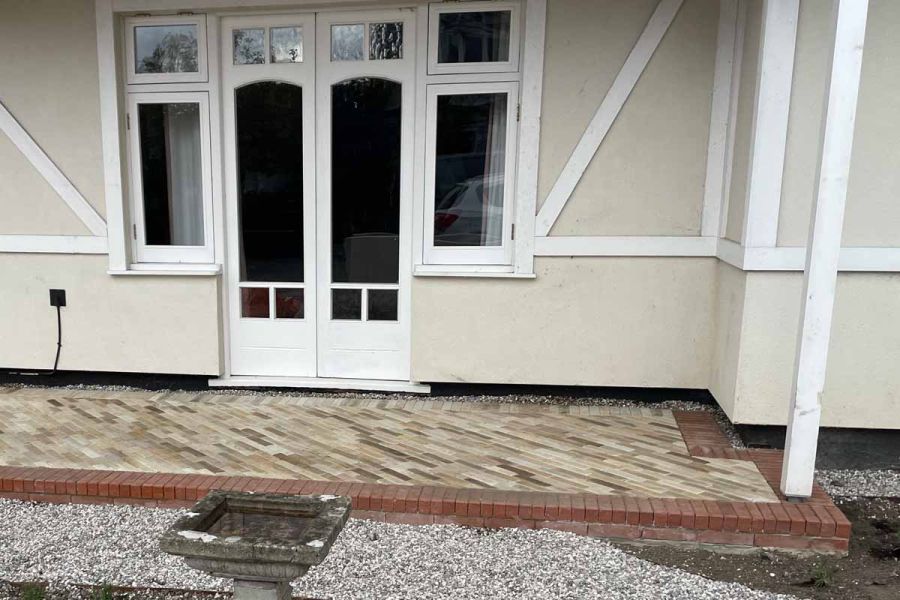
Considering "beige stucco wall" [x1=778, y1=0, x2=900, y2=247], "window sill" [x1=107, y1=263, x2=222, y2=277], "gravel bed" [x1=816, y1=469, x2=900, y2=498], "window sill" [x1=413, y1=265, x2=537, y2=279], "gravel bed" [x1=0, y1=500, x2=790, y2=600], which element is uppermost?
"beige stucco wall" [x1=778, y1=0, x2=900, y2=247]

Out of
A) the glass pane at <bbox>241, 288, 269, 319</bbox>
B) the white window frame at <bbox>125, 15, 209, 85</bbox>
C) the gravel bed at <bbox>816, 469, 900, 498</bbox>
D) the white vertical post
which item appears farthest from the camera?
the glass pane at <bbox>241, 288, 269, 319</bbox>

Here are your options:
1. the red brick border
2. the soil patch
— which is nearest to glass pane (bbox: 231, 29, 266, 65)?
the red brick border

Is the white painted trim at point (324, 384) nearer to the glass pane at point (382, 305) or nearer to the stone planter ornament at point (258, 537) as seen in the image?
the glass pane at point (382, 305)

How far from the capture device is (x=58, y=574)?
2.91m

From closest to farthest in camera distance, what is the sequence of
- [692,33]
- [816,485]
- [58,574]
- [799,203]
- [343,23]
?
[58,574] → [816,485] → [799,203] → [692,33] → [343,23]

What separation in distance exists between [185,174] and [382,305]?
74.3 inches

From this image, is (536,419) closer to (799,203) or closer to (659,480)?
(659,480)

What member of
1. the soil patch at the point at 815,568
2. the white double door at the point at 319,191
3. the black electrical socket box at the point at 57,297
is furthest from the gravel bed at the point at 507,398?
the soil patch at the point at 815,568

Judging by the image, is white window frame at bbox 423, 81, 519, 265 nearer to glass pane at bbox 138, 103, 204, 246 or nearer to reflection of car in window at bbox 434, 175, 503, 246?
reflection of car in window at bbox 434, 175, 503, 246

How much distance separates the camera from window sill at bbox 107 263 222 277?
16.1 ft

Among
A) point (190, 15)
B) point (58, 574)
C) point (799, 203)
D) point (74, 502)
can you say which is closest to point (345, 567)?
point (58, 574)

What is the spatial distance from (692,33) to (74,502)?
4.83m

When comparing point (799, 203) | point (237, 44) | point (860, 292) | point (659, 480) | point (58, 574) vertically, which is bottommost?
point (58, 574)

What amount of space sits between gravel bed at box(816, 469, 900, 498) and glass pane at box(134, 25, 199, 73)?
5.20 m
